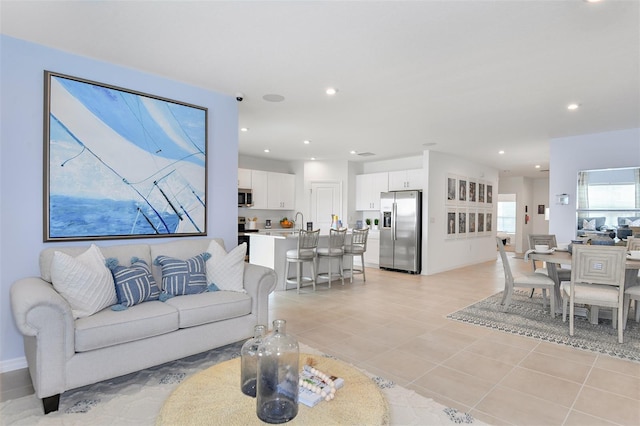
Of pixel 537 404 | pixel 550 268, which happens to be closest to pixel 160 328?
pixel 537 404

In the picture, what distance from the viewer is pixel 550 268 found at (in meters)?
4.66

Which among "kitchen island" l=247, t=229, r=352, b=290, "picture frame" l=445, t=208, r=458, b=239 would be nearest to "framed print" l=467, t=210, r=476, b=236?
"picture frame" l=445, t=208, r=458, b=239

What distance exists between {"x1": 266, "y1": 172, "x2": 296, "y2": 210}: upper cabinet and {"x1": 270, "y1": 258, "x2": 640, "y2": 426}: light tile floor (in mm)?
3661

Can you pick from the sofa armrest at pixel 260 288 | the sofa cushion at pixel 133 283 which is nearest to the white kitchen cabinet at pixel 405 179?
the sofa armrest at pixel 260 288

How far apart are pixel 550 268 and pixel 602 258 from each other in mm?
1149

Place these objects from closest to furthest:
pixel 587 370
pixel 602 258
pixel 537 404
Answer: pixel 537 404
pixel 587 370
pixel 602 258

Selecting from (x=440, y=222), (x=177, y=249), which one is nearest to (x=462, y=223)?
(x=440, y=222)

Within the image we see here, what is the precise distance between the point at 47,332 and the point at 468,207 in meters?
8.54

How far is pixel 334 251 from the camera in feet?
19.9

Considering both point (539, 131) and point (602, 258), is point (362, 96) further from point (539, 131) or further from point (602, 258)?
point (539, 131)

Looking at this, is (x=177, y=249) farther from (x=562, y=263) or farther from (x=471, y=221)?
(x=471, y=221)

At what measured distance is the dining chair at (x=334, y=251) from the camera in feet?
19.7

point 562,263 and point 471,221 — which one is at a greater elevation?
point 471,221

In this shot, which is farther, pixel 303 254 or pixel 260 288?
pixel 303 254
